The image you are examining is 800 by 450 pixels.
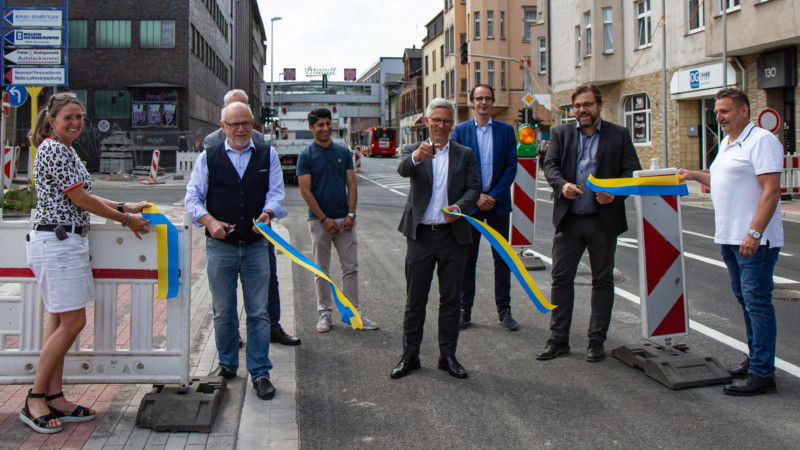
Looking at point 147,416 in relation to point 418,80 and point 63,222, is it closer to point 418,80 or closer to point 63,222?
point 63,222

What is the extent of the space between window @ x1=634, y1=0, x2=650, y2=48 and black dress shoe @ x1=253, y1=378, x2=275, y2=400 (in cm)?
2788

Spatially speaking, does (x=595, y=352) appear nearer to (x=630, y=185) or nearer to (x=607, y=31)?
(x=630, y=185)

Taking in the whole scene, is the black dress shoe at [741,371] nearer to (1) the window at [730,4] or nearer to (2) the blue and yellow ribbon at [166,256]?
(2) the blue and yellow ribbon at [166,256]

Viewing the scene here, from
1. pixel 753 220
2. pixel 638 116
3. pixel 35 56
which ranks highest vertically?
pixel 638 116

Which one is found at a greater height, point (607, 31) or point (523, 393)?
point (607, 31)

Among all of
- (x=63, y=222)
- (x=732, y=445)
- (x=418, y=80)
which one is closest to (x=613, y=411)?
(x=732, y=445)

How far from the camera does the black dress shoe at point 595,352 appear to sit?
17.7ft

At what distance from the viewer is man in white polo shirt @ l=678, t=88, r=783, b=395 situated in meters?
4.57

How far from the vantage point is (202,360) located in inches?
213

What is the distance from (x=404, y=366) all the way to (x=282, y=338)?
132 centimetres

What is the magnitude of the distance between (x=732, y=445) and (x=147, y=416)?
323cm

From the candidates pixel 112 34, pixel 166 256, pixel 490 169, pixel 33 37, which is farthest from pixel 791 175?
pixel 112 34

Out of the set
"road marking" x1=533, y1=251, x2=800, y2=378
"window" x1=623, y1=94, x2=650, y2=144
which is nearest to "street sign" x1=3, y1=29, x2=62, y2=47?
"road marking" x1=533, y1=251, x2=800, y2=378

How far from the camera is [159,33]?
39156 millimetres
